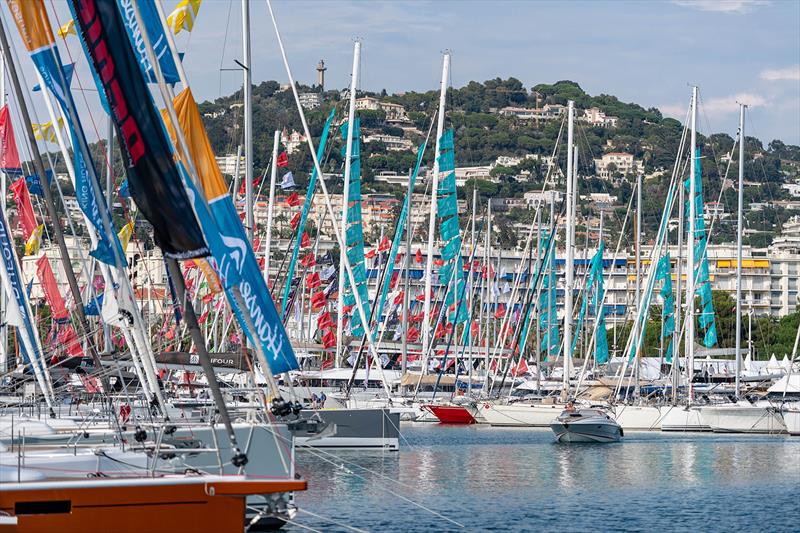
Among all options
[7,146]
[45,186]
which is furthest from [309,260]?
[45,186]

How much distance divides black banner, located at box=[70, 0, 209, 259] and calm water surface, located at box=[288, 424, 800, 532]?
352 inches

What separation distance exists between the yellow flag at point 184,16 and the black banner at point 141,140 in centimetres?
1249

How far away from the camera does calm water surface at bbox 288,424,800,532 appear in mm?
31531

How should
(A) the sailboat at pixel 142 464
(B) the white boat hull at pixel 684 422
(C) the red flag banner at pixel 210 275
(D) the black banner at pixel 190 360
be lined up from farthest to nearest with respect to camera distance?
(B) the white boat hull at pixel 684 422 < (D) the black banner at pixel 190 360 < (C) the red flag banner at pixel 210 275 < (A) the sailboat at pixel 142 464

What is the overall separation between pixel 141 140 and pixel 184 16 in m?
13.4

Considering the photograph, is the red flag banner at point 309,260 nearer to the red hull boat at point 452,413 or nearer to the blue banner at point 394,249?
the blue banner at point 394,249

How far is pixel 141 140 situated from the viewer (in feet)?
66.3

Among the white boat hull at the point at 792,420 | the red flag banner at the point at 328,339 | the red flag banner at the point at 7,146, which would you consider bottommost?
the white boat hull at the point at 792,420

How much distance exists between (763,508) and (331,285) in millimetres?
39701

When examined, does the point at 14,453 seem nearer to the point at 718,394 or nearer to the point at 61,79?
the point at 61,79

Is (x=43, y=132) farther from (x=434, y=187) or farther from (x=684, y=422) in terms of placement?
(x=684, y=422)

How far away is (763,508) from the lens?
35031 millimetres

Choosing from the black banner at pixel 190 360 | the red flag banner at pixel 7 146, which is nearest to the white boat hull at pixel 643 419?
the black banner at pixel 190 360

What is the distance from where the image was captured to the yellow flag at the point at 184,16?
32.9 metres
